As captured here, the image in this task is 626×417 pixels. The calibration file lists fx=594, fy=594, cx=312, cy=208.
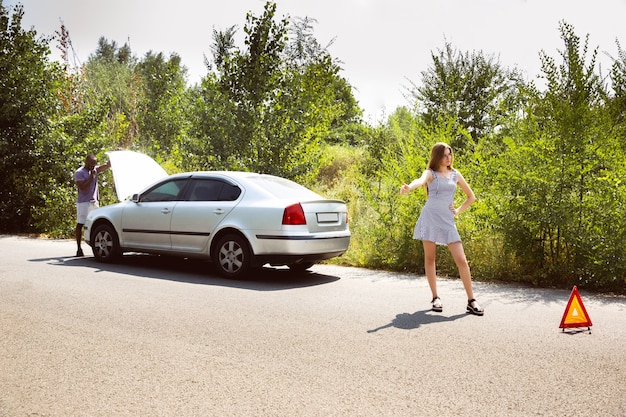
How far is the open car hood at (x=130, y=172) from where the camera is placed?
42.9 feet

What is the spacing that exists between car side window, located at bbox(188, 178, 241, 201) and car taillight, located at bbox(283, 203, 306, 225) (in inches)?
40.4

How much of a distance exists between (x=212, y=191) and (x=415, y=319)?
440 centimetres

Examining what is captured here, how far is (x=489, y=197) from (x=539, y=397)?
19.4 feet

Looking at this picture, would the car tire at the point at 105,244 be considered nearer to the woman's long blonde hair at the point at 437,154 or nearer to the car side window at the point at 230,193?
the car side window at the point at 230,193

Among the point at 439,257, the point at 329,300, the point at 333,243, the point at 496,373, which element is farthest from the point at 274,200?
the point at 496,373

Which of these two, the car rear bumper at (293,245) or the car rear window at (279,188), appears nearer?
the car rear bumper at (293,245)

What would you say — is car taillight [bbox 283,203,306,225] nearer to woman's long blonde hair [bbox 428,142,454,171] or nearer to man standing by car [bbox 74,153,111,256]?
woman's long blonde hair [bbox 428,142,454,171]

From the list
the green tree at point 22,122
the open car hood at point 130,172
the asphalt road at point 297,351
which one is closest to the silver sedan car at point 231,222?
the asphalt road at point 297,351

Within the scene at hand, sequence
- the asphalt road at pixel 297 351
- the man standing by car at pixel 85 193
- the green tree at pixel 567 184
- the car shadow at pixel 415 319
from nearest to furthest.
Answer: the asphalt road at pixel 297 351, the car shadow at pixel 415 319, the green tree at pixel 567 184, the man standing by car at pixel 85 193

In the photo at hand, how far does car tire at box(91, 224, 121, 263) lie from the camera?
34.7ft

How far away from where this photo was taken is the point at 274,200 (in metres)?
8.88

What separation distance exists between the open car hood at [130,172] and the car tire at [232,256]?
14.2 ft

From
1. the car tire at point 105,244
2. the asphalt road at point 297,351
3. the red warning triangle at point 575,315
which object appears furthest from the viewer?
the car tire at point 105,244

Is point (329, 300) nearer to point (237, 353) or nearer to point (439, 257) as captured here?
point (237, 353)
